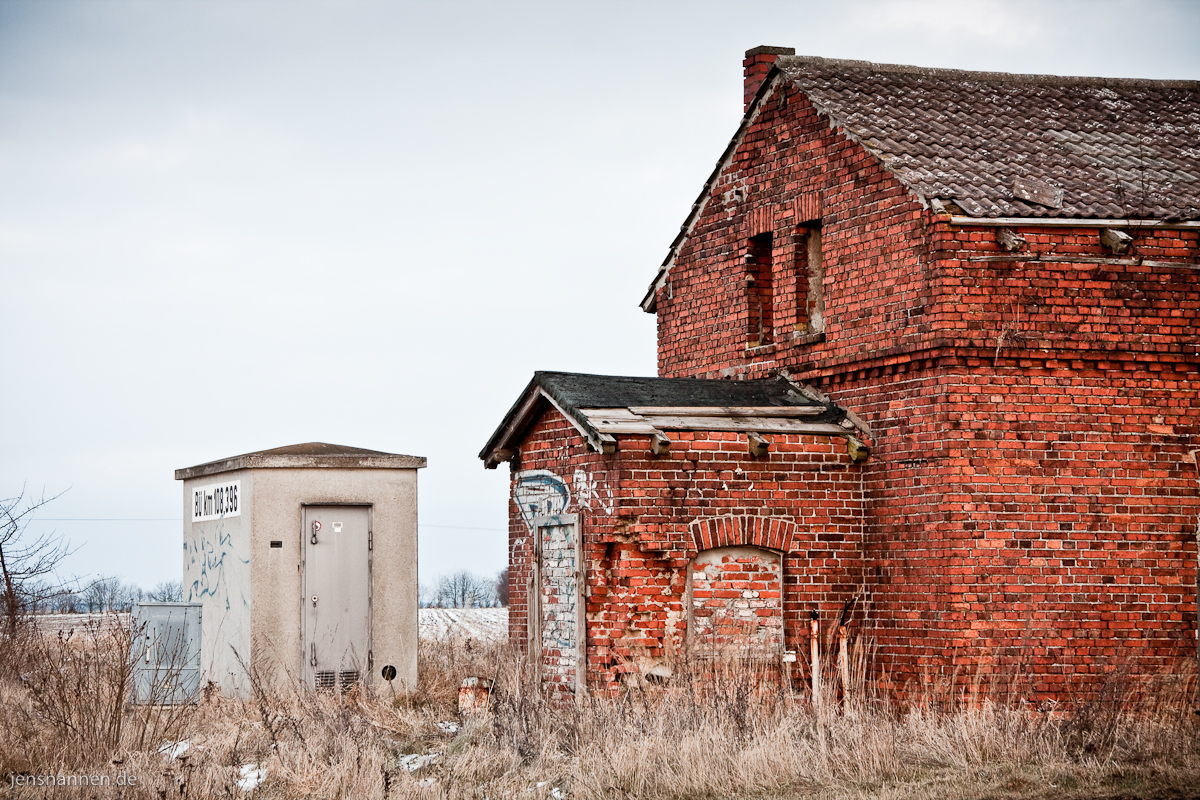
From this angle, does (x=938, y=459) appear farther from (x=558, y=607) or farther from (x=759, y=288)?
(x=558, y=607)

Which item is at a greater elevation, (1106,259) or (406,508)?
(1106,259)

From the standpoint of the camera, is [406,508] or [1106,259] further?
[406,508]

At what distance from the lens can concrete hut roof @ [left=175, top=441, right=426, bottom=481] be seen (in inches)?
615

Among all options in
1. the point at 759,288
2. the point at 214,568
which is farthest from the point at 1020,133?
the point at 214,568

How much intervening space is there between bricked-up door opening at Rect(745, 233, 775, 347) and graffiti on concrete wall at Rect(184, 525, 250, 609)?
21.6 feet

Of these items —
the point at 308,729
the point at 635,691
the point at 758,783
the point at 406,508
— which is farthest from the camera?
the point at 406,508

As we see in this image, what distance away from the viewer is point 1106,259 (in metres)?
13.5

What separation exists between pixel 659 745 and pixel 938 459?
4487 millimetres

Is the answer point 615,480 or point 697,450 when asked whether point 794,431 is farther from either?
point 615,480

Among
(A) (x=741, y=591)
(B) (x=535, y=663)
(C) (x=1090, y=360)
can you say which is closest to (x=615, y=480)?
(A) (x=741, y=591)

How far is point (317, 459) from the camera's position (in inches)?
620

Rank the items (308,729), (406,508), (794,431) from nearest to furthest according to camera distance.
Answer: (308,729), (794,431), (406,508)

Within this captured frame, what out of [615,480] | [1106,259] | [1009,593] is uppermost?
[1106,259]

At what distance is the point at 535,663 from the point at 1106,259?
7333 mm
